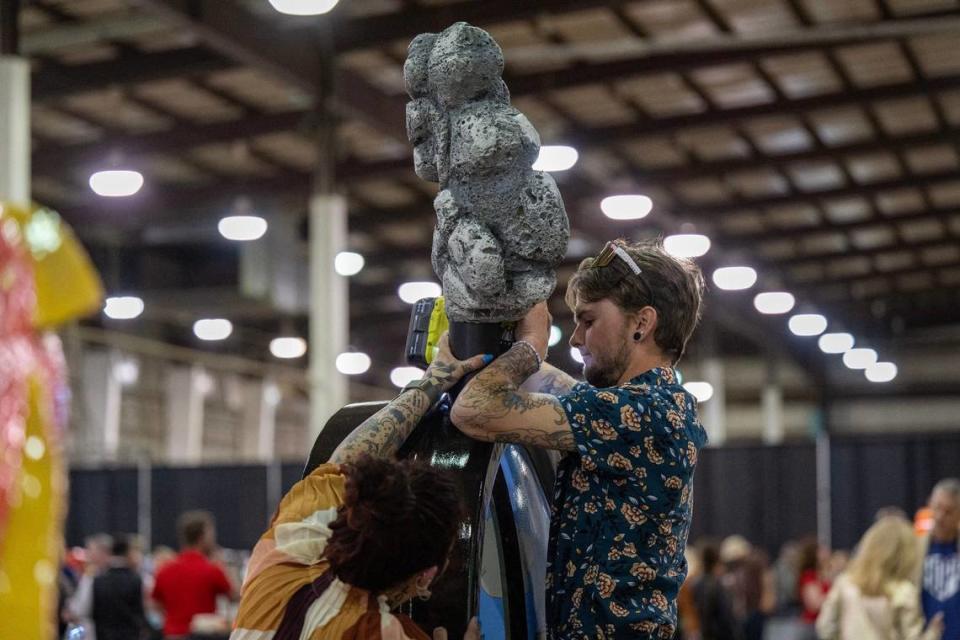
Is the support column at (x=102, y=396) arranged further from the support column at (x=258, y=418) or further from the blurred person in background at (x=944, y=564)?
the blurred person in background at (x=944, y=564)

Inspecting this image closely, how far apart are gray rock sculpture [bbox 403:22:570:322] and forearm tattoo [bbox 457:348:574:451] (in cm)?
14

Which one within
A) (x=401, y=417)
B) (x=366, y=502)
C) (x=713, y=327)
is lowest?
(x=366, y=502)

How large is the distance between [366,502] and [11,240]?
1.21 meters

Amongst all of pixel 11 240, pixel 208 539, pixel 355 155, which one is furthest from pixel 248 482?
pixel 11 240

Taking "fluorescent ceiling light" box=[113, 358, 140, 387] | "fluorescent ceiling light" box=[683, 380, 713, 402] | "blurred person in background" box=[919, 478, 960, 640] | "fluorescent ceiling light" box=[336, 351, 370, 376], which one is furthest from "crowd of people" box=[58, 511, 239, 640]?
"fluorescent ceiling light" box=[336, 351, 370, 376]

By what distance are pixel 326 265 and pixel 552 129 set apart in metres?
3.94

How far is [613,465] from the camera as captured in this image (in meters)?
2.21

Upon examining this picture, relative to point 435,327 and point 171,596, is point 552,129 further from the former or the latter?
point 435,327

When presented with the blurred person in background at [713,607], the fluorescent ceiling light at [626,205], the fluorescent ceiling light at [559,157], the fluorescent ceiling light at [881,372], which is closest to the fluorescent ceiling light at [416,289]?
the fluorescent ceiling light at [626,205]

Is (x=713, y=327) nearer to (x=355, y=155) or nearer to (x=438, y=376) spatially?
(x=355, y=155)

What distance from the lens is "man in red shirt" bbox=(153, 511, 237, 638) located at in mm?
8688

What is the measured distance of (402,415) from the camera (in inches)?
89.0

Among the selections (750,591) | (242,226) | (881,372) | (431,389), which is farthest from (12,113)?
(881,372)

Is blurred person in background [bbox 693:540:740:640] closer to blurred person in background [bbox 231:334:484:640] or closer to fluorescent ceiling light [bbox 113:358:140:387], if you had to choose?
blurred person in background [bbox 231:334:484:640]
